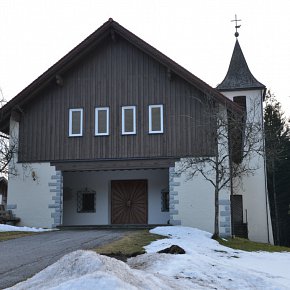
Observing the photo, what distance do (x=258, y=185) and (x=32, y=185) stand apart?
14026mm

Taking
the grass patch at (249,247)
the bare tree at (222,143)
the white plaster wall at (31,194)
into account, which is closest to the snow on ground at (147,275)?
the grass patch at (249,247)

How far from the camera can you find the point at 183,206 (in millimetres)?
18828

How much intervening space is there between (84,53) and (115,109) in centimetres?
278

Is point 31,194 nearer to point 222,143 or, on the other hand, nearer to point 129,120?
point 129,120

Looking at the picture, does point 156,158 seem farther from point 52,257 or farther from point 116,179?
point 52,257

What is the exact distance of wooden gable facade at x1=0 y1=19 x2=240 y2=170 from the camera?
19.2 metres

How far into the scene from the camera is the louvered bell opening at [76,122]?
66.1ft

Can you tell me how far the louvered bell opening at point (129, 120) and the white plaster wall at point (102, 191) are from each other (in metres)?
2.96

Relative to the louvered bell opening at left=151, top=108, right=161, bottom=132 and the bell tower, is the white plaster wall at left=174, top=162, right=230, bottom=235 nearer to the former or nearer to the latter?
the louvered bell opening at left=151, top=108, right=161, bottom=132

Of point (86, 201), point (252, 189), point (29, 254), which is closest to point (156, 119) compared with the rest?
point (86, 201)

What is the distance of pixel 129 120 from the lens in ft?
65.0

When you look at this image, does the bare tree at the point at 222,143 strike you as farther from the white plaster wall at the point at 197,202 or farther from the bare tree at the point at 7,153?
the bare tree at the point at 7,153

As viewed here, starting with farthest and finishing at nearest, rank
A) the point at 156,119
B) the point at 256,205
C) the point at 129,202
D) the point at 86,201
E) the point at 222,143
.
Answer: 1. the point at 256,205
2. the point at 86,201
3. the point at 129,202
4. the point at 156,119
5. the point at 222,143

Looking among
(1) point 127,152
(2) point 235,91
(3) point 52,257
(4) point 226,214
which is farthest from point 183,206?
(2) point 235,91
